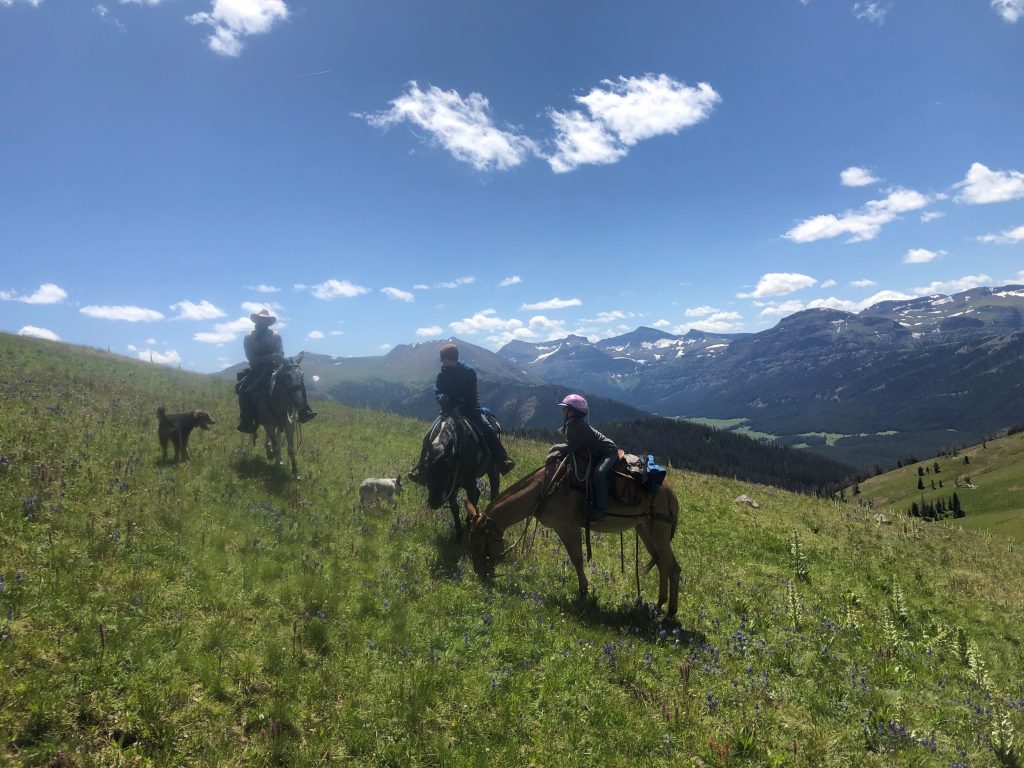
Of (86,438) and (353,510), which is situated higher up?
(86,438)

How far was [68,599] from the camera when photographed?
644 cm

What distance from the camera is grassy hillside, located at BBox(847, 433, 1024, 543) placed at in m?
104

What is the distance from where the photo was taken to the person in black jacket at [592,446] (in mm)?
9648

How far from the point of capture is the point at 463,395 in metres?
13.2

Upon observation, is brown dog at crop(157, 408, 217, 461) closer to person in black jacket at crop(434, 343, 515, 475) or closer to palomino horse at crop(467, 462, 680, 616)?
person in black jacket at crop(434, 343, 515, 475)

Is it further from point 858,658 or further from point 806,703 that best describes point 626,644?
point 858,658

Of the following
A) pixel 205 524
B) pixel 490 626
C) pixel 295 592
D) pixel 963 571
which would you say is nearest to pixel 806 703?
pixel 490 626

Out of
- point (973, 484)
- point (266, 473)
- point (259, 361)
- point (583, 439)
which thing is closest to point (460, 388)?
point (583, 439)

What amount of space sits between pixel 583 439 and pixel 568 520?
1.65 m

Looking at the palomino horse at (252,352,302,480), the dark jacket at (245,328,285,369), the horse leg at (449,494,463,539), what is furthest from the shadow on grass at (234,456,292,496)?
the horse leg at (449,494,463,539)

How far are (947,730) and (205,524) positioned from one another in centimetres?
1272

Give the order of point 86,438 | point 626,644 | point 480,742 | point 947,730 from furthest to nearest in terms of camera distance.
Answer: point 86,438 < point 626,644 < point 947,730 < point 480,742

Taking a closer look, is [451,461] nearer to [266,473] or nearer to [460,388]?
[460,388]

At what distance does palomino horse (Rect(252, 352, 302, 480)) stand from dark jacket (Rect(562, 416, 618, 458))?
31.5 ft
